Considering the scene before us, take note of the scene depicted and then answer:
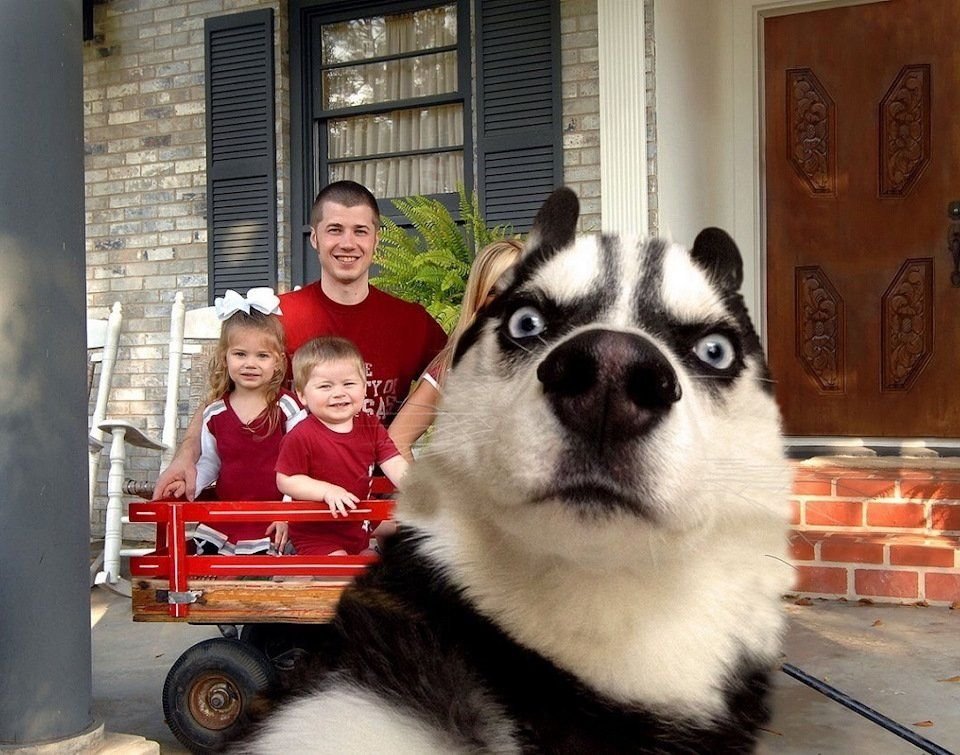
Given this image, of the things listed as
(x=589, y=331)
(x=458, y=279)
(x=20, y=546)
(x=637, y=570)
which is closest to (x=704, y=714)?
(x=637, y=570)

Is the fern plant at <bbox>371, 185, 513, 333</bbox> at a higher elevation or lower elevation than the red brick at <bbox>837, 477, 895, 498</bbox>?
higher

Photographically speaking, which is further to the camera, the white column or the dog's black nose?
the white column

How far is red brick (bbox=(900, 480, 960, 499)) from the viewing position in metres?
3.14

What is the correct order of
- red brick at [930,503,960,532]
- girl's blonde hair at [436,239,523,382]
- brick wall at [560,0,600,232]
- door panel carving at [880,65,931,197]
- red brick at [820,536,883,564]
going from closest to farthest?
girl's blonde hair at [436,239,523,382] → red brick at [820,536,883,564] → red brick at [930,503,960,532] → door panel carving at [880,65,931,197] → brick wall at [560,0,600,232]

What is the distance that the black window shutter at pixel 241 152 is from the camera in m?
5.45

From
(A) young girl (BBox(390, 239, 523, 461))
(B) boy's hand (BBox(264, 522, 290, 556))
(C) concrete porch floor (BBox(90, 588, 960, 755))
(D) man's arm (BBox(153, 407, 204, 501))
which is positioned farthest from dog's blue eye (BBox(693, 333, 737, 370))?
(D) man's arm (BBox(153, 407, 204, 501))

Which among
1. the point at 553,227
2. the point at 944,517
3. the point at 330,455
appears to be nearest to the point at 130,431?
the point at 330,455

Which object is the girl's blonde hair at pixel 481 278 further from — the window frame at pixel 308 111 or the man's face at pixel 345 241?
the window frame at pixel 308 111

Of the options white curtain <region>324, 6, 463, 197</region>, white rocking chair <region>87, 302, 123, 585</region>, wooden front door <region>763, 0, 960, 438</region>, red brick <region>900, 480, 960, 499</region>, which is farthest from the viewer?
white curtain <region>324, 6, 463, 197</region>

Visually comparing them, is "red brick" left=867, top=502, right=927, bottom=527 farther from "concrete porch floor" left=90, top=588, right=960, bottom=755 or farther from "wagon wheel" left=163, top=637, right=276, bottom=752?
"wagon wheel" left=163, top=637, right=276, bottom=752

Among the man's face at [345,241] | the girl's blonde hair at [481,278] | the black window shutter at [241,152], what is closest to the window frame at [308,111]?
the black window shutter at [241,152]

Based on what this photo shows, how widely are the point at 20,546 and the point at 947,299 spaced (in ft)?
12.5

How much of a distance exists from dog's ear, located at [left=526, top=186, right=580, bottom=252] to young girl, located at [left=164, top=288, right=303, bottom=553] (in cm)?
186

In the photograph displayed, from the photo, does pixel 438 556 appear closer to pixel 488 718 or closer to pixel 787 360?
pixel 488 718
